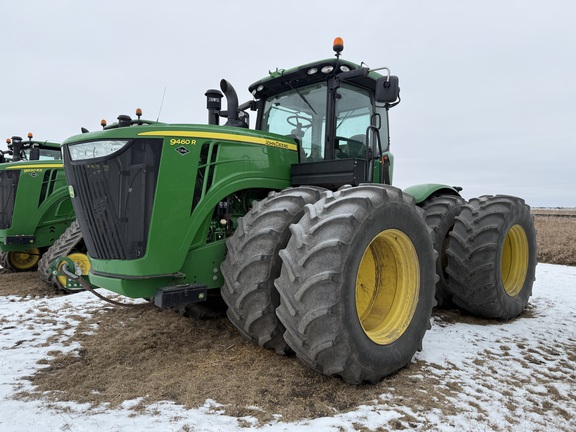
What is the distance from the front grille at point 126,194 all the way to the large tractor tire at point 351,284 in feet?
3.67

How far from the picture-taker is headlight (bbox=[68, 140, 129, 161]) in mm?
3075

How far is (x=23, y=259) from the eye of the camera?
8180 mm

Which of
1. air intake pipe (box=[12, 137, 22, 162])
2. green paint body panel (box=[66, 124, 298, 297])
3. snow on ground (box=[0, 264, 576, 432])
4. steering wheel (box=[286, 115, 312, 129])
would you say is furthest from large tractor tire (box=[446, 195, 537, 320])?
air intake pipe (box=[12, 137, 22, 162])

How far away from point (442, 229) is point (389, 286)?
72.8 inches

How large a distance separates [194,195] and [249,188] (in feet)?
1.99

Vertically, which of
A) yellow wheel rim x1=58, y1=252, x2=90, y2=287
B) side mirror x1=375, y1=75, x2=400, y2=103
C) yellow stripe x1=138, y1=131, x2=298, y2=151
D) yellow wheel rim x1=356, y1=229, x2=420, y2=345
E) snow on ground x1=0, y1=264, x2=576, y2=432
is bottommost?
snow on ground x1=0, y1=264, x2=576, y2=432

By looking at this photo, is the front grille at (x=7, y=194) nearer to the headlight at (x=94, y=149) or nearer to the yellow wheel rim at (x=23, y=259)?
the yellow wheel rim at (x=23, y=259)

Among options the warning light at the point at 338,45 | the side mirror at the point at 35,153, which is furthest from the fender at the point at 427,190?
the side mirror at the point at 35,153

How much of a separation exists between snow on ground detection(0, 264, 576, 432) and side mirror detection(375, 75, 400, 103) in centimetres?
223

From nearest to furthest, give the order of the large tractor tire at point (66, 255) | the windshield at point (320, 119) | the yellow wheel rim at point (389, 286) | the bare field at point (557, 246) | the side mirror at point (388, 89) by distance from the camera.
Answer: the yellow wheel rim at point (389, 286) → the side mirror at point (388, 89) → the windshield at point (320, 119) → the large tractor tire at point (66, 255) → the bare field at point (557, 246)

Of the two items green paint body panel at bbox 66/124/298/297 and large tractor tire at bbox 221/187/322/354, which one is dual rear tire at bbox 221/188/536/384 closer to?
large tractor tire at bbox 221/187/322/354

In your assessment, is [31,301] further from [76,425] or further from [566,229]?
[566,229]

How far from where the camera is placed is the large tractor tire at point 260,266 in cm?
306

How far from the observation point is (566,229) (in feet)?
45.4
